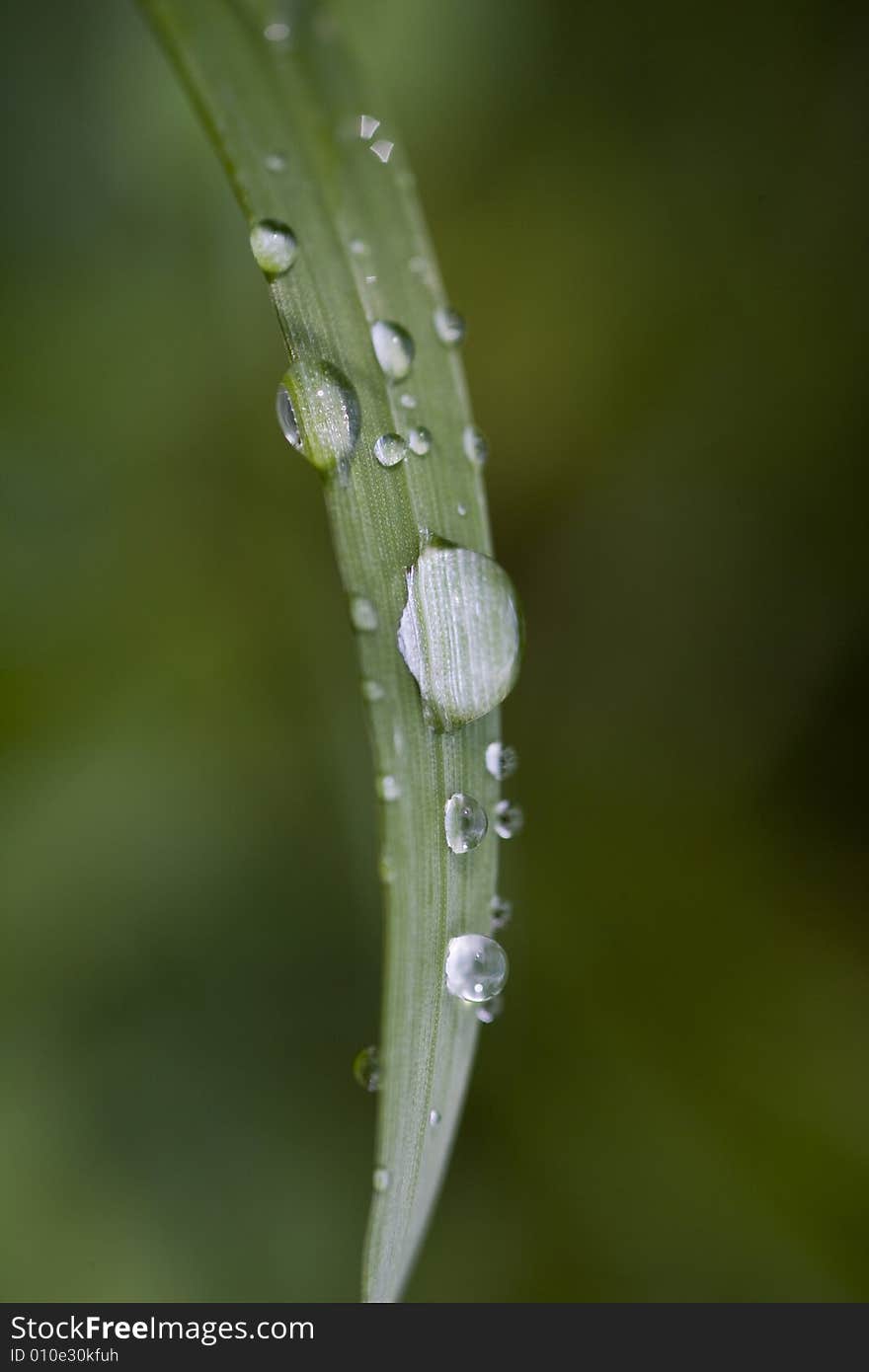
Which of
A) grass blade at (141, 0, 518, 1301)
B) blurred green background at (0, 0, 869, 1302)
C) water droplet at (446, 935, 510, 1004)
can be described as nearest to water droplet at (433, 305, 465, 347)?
grass blade at (141, 0, 518, 1301)

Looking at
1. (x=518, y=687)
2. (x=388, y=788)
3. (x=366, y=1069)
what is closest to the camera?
(x=388, y=788)

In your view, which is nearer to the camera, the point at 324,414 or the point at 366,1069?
the point at 324,414

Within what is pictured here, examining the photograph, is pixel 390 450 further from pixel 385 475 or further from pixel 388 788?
pixel 388 788

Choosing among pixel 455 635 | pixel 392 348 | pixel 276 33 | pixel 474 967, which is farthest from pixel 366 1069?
pixel 276 33

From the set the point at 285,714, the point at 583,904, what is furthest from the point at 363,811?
the point at 583,904

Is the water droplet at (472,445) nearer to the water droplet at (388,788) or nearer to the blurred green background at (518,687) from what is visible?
the water droplet at (388,788)

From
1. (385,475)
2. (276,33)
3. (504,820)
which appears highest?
(276,33)

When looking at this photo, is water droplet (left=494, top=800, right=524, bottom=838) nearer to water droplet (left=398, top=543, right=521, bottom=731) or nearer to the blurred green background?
water droplet (left=398, top=543, right=521, bottom=731)

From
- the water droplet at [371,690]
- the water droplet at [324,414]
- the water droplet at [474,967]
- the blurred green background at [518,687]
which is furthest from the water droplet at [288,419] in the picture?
the blurred green background at [518,687]
